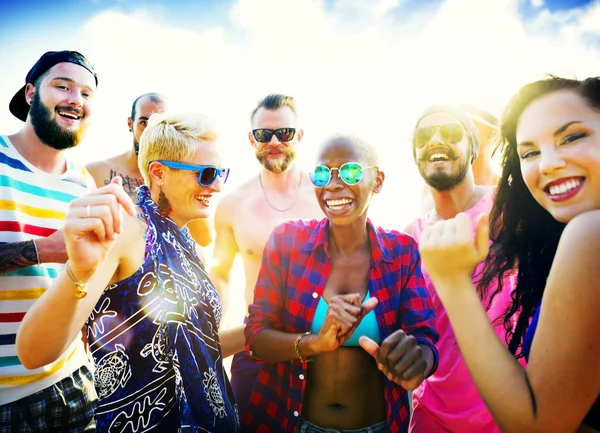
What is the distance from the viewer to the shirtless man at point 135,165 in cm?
436

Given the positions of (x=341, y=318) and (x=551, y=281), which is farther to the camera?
(x=341, y=318)

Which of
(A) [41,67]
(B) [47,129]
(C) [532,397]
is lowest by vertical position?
(C) [532,397]

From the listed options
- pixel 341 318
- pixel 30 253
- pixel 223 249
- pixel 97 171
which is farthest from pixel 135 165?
pixel 341 318

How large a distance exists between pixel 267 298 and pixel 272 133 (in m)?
2.42

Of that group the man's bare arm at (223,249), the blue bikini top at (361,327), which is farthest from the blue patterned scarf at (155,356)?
the man's bare arm at (223,249)

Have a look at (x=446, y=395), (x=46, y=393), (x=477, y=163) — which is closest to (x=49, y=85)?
(x=46, y=393)

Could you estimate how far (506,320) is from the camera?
233cm

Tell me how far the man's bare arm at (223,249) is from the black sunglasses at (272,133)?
0.75 metres

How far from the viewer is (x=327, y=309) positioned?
7.00 ft

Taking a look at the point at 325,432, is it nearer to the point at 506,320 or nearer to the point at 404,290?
the point at 404,290

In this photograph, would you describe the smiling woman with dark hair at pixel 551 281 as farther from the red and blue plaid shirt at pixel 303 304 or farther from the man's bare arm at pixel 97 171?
the man's bare arm at pixel 97 171

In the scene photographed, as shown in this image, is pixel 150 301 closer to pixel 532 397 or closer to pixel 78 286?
pixel 78 286

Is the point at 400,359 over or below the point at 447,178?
below

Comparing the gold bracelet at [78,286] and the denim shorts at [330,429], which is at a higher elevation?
the gold bracelet at [78,286]
